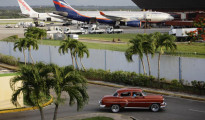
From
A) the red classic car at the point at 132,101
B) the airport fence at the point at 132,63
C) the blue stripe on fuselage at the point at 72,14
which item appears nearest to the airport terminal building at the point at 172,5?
the blue stripe on fuselage at the point at 72,14

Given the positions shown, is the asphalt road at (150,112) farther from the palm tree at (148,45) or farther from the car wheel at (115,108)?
the palm tree at (148,45)

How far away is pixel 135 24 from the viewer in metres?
78.9

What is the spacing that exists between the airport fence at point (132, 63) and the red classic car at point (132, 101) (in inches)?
248

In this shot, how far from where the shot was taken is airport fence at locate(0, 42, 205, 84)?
82.1ft

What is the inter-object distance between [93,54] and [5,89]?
1225 centimetres

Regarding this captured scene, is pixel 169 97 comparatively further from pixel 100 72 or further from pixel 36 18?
pixel 36 18

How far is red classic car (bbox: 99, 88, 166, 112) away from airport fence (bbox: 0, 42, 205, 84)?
248 inches

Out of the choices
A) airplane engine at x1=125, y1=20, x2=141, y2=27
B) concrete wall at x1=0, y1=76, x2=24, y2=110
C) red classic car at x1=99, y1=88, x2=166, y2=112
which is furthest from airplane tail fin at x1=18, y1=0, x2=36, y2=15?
red classic car at x1=99, y1=88, x2=166, y2=112

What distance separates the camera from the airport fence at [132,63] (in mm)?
25031

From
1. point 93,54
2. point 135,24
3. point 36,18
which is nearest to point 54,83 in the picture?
point 93,54

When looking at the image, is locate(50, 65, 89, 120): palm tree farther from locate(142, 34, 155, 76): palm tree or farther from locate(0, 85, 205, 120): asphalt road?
locate(142, 34, 155, 76): palm tree

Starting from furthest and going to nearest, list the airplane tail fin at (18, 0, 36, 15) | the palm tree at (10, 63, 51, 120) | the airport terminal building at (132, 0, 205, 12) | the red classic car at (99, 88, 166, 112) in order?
1. the airplane tail fin at (18, 0, 36, 15)
2. the airport terminal building at (132, 0, 205, 12)
3. the red classic car at (99, 88, 166, 112)
4. the palm tree at (10, 63, 51, 120)

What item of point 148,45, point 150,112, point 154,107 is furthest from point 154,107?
point 148,45

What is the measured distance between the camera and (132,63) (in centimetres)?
2855
